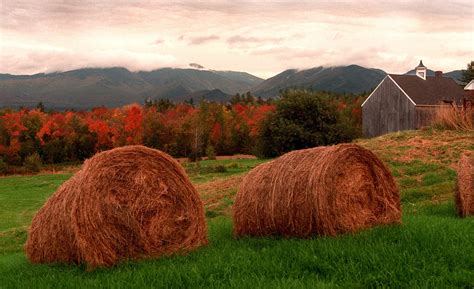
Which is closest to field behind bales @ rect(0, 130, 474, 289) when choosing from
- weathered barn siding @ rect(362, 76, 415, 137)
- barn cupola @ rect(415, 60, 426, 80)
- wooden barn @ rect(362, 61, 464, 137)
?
wooden barn @ rect(362, 61, 464, 137)

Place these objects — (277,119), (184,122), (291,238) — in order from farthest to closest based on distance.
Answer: (184,122) → (277,119) → (291,238)

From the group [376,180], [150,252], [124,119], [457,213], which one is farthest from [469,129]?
[124,119]

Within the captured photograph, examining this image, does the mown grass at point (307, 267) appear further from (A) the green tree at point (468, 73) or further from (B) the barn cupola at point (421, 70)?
(A) the green tree at point (468, 73)

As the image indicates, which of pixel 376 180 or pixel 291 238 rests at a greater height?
pixel 376 180

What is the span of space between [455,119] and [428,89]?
35.9m

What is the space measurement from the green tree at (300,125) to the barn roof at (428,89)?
1364 cm

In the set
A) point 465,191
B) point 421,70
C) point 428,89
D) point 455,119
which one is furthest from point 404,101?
point 465,191

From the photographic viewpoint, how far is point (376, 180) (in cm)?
1075

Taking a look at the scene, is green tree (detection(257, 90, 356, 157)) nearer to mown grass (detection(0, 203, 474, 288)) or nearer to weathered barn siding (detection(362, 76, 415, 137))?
weathered barn siding (detection(362, 76, 415, 137))

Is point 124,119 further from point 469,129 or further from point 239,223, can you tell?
point 239,223

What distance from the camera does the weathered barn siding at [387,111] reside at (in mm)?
56750

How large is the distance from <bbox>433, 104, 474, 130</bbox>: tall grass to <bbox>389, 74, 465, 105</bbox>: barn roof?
30.3m

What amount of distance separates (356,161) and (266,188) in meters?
1.74

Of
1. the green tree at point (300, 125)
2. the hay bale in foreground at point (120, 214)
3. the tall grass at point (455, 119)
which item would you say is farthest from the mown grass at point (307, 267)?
the green tree at point (300, 125)
